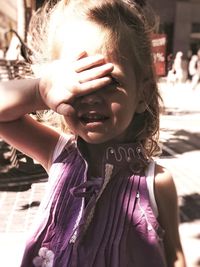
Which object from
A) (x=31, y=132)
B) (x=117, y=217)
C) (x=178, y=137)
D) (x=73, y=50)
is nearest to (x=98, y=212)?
(x=117, y=217)

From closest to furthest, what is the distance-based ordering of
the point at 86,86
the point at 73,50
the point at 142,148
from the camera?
the point at 86,86
the point at 73,50
the point at 142,148

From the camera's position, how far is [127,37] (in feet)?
5.00

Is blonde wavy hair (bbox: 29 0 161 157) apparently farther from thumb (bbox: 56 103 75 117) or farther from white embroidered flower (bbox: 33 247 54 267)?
white embroidered flower (bbox: 33 247 54 267)

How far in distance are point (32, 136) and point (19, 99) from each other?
0.74 feet

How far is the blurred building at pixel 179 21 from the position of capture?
33375 mm

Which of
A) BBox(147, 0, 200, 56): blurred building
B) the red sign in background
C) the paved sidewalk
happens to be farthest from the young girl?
BBox(147, 0, 200, 56): blurred building

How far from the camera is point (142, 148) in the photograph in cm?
165

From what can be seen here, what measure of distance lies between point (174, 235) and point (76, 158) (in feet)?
1.30

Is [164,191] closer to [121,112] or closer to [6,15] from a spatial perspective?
[121,112]

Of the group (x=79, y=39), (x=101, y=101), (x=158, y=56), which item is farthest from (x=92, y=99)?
(x=158, y=56)

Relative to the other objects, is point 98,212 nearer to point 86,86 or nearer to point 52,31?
point 86,86

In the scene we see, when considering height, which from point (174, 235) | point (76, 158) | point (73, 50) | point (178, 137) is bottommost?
point (178, 137)

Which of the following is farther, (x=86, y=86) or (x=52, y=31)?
(x=52, y=31)

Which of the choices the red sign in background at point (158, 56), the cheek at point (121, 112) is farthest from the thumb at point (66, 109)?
the red sign in background at point (158, 56)
